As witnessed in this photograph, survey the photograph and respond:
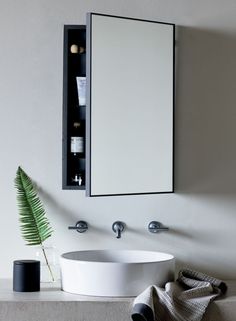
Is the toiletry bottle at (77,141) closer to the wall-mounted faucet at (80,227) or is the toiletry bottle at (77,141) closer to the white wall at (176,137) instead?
the white wall at (176,137)

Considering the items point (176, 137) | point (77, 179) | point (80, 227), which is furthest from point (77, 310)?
point (176, 137)

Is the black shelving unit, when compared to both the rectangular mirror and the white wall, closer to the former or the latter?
the white wall

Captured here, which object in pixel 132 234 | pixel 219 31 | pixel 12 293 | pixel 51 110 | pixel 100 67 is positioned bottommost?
pixel 12 293

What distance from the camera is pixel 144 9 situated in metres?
2.71

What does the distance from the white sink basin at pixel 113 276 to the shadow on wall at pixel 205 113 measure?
1.56 feet

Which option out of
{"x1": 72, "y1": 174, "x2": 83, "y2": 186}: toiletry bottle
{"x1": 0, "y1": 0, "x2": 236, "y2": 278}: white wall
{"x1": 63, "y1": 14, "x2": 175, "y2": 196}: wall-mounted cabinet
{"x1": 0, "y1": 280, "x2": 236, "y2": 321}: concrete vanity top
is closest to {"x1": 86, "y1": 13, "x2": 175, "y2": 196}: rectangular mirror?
{"x1": 63, "y1": 14, "x2": 175, "y2": 196}: wall-mounted cabinet

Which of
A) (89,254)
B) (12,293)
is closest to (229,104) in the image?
(89,254)

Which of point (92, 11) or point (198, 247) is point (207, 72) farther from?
point (198, 247)

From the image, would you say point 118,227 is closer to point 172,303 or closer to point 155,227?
point 155,227

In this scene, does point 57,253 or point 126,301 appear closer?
point 126,301

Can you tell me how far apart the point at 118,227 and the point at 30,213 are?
1.26ft

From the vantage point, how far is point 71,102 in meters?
2.70

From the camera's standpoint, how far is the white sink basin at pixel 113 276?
7.44 ft

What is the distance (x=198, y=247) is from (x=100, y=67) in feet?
2.92
